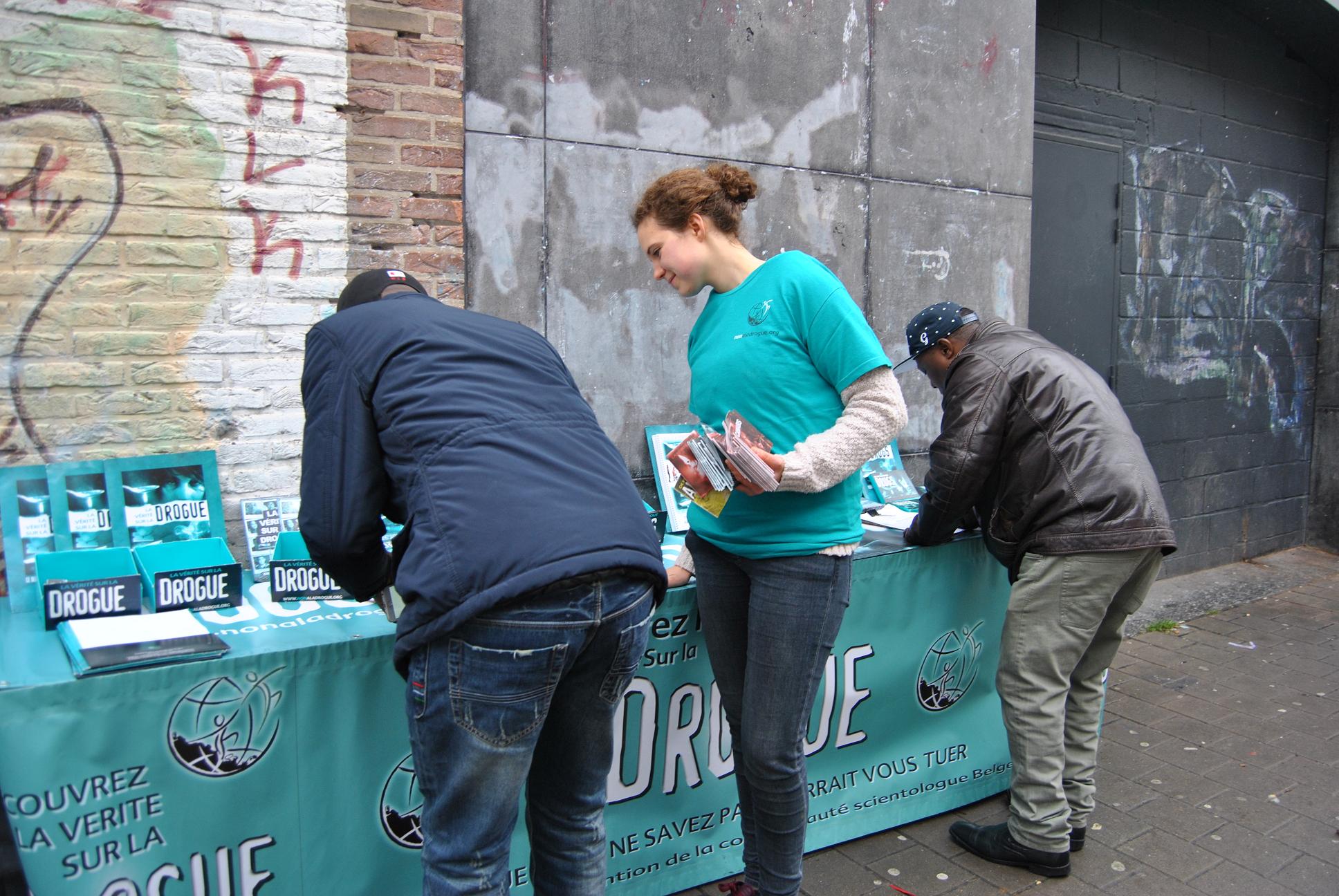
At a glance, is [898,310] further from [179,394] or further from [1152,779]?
[179,394]

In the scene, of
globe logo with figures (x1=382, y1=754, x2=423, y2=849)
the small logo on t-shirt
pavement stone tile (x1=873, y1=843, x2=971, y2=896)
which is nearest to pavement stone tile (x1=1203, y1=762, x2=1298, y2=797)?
pavement stone tile (x1=873, y1=843, x2=971, y2=896)

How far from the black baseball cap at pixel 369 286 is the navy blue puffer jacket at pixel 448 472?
0.27 feet

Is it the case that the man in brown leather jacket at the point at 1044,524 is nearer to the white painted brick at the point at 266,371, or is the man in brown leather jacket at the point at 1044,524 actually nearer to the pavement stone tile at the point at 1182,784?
the pavement stone tile at the point at 1182,784

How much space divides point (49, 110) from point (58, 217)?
27cm

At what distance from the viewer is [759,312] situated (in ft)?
7.49

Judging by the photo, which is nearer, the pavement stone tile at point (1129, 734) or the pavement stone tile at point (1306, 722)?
the pavement stone tile at point (1129, 734)

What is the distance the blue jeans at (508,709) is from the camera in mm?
1698

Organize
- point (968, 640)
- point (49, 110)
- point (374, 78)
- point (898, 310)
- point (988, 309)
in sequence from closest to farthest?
point (49, 110)
point (374, 78)
point (968, 640)
point (898, 310)
point (988, 309)

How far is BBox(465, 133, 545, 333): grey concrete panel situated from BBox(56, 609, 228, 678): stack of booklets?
4.92 feet

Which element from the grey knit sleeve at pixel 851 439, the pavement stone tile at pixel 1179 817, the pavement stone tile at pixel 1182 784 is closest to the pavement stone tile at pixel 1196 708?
the pavement stone tile at pixel 1182 784

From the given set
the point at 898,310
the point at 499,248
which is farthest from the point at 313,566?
the point at 898,310

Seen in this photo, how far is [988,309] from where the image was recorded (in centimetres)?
481

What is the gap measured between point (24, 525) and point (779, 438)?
1.88 metres

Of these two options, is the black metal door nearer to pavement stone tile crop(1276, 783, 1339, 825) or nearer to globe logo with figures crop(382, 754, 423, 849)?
pavement stone tile crop(1276, 783, 1339, 825)
